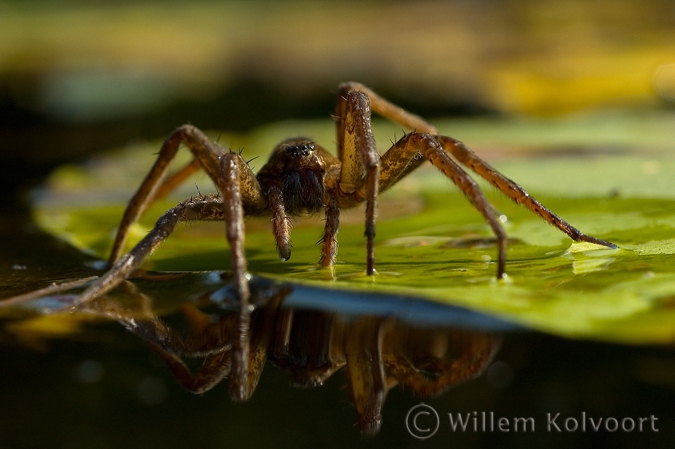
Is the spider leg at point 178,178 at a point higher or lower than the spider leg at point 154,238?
higher

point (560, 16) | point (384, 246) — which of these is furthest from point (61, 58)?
point (384, 246)

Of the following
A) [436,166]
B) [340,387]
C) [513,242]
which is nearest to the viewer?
[340,387]

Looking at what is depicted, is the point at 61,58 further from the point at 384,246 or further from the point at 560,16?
the point at 384,246

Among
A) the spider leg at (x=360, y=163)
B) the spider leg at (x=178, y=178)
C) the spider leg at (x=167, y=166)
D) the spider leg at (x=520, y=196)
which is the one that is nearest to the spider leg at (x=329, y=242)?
the spider leg at (x=360, y=163)

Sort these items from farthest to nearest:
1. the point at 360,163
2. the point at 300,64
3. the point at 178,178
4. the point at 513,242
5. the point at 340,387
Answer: the point at 300,64
the point at 178,178
the point at 360,163
the point at 513,242
the point at 340,387

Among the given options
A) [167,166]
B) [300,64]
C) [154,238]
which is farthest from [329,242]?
[300,64]

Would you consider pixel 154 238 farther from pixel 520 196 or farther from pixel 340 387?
pixel 520 196

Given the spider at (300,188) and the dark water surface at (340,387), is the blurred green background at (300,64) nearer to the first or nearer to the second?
the spider at (300,188)
